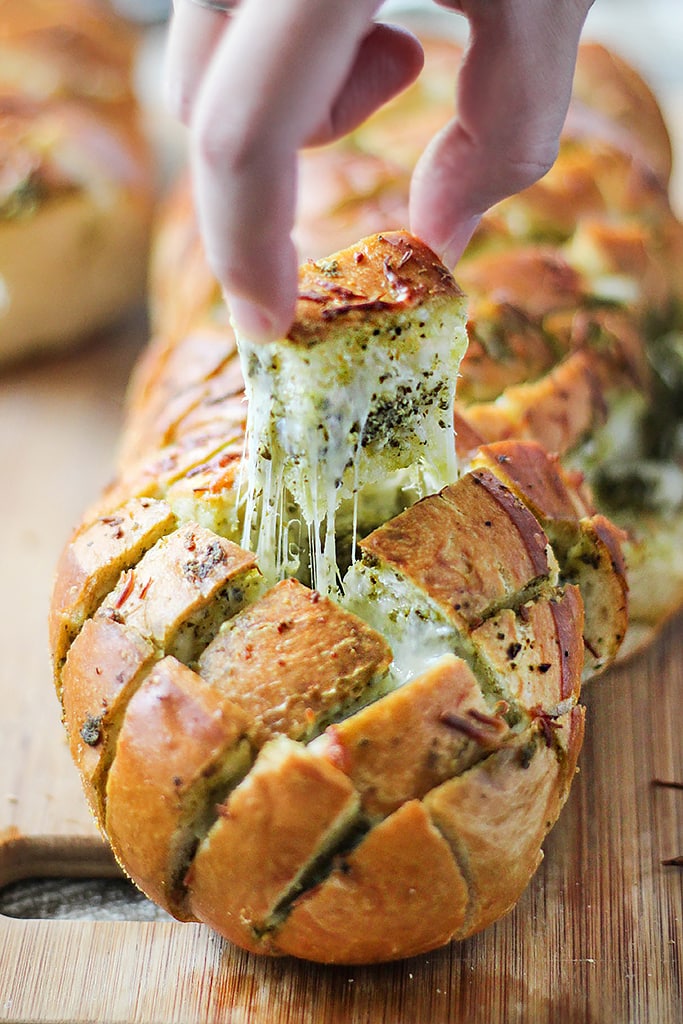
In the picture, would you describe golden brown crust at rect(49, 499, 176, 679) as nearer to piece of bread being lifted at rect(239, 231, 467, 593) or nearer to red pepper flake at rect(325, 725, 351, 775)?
piece of bread being lifted at rect(239, 231, 467, 593)

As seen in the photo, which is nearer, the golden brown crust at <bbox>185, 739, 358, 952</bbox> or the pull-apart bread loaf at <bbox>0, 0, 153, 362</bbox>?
the golden brown crust at <bbox>185, 739, 358, 952</bbox>

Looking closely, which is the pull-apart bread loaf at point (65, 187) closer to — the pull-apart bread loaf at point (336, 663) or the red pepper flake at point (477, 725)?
the pull-apart bread loaf at point (336, 663)

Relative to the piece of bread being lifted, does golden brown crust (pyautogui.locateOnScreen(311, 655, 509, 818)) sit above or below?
below

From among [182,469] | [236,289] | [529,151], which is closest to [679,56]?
[529,151]

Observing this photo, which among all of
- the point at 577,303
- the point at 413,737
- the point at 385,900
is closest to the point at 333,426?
the point at 413,737

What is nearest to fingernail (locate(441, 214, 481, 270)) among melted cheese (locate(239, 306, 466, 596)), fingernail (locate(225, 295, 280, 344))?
melted cheese (locate(239, 306, 466, 596))
